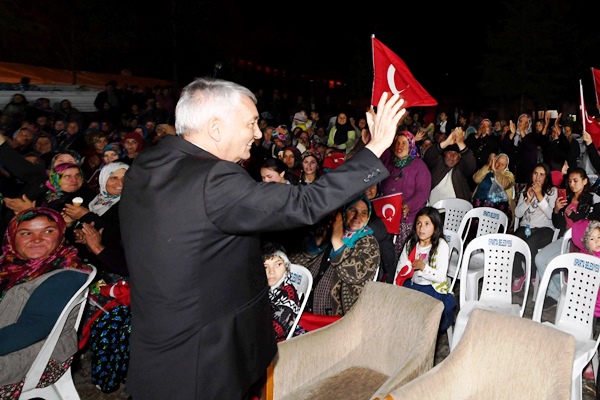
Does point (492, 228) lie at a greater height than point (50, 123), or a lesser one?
lesser

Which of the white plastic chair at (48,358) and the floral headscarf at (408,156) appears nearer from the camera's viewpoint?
the white plastic chair at (48,358)

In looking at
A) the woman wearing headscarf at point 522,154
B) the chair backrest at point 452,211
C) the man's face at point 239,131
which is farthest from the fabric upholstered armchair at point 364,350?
the woman wearing headscarf at point 522,154

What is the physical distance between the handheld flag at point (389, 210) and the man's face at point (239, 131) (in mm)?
3057

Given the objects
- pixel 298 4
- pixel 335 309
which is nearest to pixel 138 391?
pixel 335 309

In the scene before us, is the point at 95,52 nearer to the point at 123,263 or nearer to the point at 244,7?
the point at 244,7

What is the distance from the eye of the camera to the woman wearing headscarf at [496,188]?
5895 mm

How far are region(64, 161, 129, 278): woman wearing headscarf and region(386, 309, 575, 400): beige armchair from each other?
7.22 feet

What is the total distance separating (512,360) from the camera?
98.2 inches

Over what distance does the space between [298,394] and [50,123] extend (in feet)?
28.6

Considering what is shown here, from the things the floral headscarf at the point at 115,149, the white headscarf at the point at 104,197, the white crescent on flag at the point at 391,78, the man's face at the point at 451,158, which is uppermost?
the white crescent on flag at the point at 391,78

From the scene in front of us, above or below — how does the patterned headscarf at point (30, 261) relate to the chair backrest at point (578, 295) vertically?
above

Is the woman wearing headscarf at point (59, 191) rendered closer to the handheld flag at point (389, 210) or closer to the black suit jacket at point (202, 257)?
the handheld flag at point (389, 210)

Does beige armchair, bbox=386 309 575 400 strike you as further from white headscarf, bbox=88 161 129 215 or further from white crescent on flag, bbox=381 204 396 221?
white headscarf, bbox=88 161 129 215

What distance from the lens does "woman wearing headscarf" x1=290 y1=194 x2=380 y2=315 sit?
3725 millimetres
